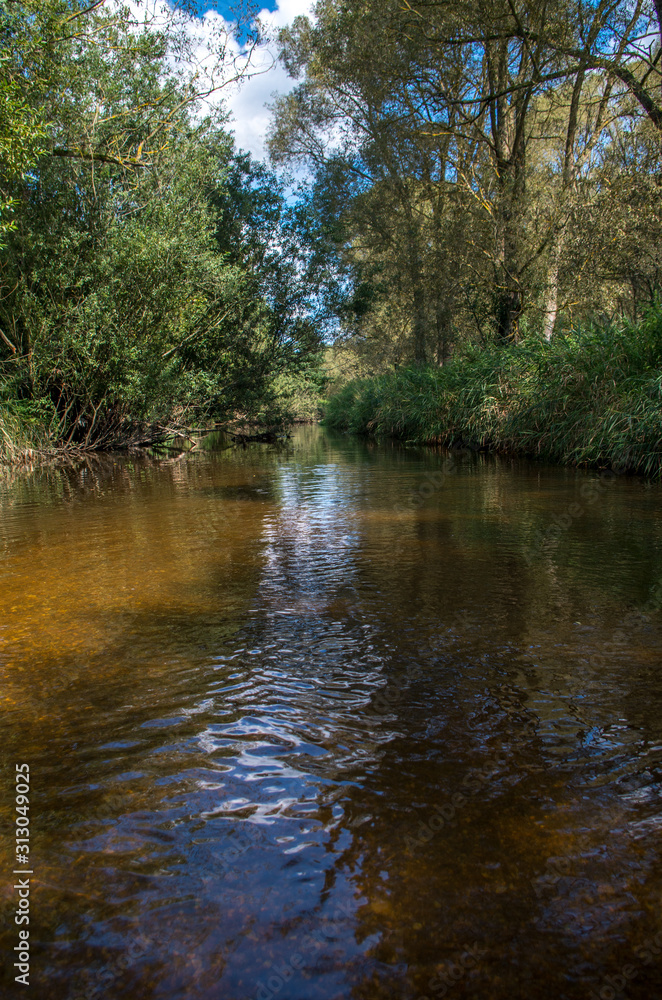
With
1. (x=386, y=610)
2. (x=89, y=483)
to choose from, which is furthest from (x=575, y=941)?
(x=89, y=483)

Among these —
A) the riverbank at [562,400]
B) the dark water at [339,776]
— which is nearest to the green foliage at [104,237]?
the riverbank at [562,400]

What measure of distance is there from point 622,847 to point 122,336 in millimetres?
13248

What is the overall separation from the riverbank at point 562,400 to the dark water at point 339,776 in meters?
4.90

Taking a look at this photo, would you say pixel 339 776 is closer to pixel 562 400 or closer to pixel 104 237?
pixel 562 400

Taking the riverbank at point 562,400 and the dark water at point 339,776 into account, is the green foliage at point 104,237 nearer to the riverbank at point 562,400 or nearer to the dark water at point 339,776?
the riverbank at point 562,400

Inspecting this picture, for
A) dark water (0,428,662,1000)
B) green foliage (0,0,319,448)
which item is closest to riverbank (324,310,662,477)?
dark water (0,428,662,1000)

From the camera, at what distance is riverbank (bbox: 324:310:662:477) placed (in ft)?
27.9

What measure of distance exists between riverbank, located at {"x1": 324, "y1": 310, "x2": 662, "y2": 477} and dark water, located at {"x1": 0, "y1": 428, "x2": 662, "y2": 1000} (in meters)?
4.90

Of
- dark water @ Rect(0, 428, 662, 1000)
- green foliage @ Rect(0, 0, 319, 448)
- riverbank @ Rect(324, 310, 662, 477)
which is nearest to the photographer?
dark water @ Rect(0, 428, 662, 1000)

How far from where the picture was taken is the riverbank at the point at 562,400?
849cm

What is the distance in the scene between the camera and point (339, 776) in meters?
1.82

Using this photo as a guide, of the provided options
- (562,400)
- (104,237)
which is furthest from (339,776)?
(104,237)

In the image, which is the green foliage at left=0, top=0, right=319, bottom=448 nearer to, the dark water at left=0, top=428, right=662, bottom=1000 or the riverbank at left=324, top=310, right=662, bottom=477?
the riverbank at left=324, top=310, right=662, bottom=477

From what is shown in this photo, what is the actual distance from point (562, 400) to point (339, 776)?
977cm
